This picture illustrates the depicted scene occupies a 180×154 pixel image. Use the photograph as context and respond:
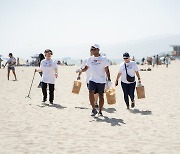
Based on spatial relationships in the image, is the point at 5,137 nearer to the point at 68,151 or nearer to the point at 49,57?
the point at 68,151

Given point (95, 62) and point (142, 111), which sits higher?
point (95, 62)

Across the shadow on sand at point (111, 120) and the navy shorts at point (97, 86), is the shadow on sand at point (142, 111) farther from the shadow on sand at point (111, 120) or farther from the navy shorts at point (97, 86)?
the navy shorts at point (97, 86)

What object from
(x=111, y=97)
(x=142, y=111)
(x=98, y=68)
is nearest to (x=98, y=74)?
(x=98, y=68)

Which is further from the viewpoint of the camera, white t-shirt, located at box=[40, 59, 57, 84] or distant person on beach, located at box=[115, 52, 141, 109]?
white t-shirt, located at box=[40, 59, 57, 84]

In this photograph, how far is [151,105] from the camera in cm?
1041

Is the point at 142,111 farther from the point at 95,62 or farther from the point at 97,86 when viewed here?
the point at 95,62

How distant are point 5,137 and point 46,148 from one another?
1.06 m

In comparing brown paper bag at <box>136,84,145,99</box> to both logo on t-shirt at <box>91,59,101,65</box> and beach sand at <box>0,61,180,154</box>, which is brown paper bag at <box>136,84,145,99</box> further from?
logo on t-shirt at <box>91,59,101,65</box>

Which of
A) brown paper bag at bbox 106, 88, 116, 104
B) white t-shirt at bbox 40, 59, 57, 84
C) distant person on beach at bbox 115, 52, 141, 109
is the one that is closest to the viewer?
brown paper bag at bbox 106, 88, 116, 104

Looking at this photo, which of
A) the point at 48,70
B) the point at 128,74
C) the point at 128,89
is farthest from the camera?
the point at 48,70

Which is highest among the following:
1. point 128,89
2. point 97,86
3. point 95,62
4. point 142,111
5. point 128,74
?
point 95,62

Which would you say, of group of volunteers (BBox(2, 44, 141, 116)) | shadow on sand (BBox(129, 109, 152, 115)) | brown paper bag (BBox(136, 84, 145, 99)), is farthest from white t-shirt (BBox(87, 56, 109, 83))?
brown paper bag (BBox(136, 84, 145, 99))

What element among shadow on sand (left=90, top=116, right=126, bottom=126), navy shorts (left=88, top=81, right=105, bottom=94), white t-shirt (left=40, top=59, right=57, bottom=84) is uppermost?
white t-shirt (left=40, top=59, right=57, bottom=84)

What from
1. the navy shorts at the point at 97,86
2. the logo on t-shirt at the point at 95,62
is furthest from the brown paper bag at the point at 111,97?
the logo on t-shirt at the point at 95,62
